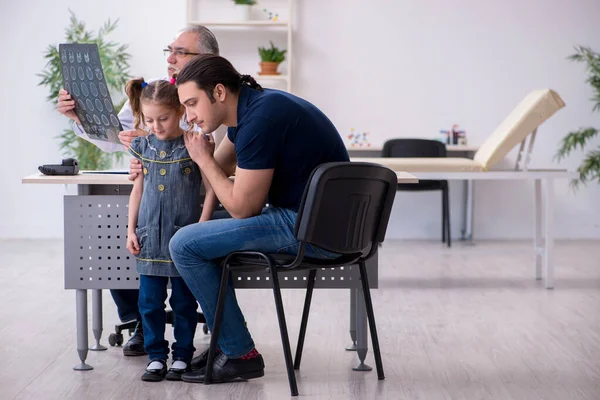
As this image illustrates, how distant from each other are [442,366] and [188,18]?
14.1ft

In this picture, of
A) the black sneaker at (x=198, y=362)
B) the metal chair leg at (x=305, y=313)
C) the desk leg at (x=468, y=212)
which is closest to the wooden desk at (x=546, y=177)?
the metal chair leg at (x=305, y=313)

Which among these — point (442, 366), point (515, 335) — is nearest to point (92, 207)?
point (442, 366)

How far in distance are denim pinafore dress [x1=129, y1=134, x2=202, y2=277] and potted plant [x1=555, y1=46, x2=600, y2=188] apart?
13.0 ft

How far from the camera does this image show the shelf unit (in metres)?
6.54

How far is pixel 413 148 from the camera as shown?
6480mm

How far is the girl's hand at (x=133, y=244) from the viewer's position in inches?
111

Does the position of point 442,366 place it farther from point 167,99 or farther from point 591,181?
point 591,181

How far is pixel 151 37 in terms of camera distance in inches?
269

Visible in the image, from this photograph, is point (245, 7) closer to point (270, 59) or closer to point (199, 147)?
point (270, 59)

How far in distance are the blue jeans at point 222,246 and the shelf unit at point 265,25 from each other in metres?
3.99

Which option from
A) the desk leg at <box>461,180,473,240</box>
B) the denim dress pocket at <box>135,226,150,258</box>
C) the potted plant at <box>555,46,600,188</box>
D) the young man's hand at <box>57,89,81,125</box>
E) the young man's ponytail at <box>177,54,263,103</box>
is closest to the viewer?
the young man's ponytail at <box>177,54,263,103</box>

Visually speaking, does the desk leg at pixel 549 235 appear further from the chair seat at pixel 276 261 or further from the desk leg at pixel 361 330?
the chair seat at pixel 276 261

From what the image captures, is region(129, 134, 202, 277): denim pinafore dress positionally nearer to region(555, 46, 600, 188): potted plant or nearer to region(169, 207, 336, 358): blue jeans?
region(169, 207, 336, 358): blue jeans

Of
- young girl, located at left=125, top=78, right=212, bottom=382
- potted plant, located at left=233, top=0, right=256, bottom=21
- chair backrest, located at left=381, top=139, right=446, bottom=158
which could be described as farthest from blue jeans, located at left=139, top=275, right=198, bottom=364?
potted plant, located at left=233, top=0, right=256, bottom=21
